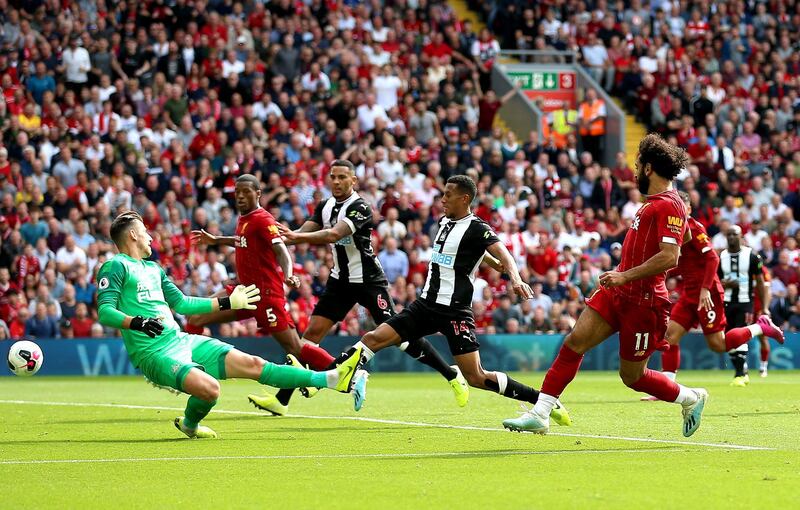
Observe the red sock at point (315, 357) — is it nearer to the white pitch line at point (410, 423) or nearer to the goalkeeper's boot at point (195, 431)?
the white pitch line at point (410, 423)

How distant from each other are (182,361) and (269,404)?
3018 millimetres

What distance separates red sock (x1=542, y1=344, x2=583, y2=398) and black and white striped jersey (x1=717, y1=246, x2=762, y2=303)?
11.3 metres

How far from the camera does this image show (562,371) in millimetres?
10523

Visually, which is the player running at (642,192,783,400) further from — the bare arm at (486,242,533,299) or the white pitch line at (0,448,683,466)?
the white pitch line at (0,448,683,466)

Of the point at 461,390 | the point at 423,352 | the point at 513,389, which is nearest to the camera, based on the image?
the point at 513,389

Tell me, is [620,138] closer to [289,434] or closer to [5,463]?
[289,434]

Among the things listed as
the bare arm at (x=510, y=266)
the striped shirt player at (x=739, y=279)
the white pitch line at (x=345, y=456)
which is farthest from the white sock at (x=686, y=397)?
the striped shirt player at (x=739, y=279)

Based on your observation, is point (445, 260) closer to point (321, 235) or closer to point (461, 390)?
point (461, 390)

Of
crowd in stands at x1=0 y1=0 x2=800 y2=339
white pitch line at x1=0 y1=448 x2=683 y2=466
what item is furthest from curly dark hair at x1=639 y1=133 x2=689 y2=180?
crowd in stands at x1=0 y1=0 x2=800 y2=339

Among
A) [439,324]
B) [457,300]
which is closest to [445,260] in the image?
[457,300]

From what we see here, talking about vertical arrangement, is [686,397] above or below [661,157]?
below

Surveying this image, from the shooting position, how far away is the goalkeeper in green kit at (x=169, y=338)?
1074cm

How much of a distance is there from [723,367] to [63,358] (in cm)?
1190

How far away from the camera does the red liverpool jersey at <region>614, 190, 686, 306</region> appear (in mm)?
10039
